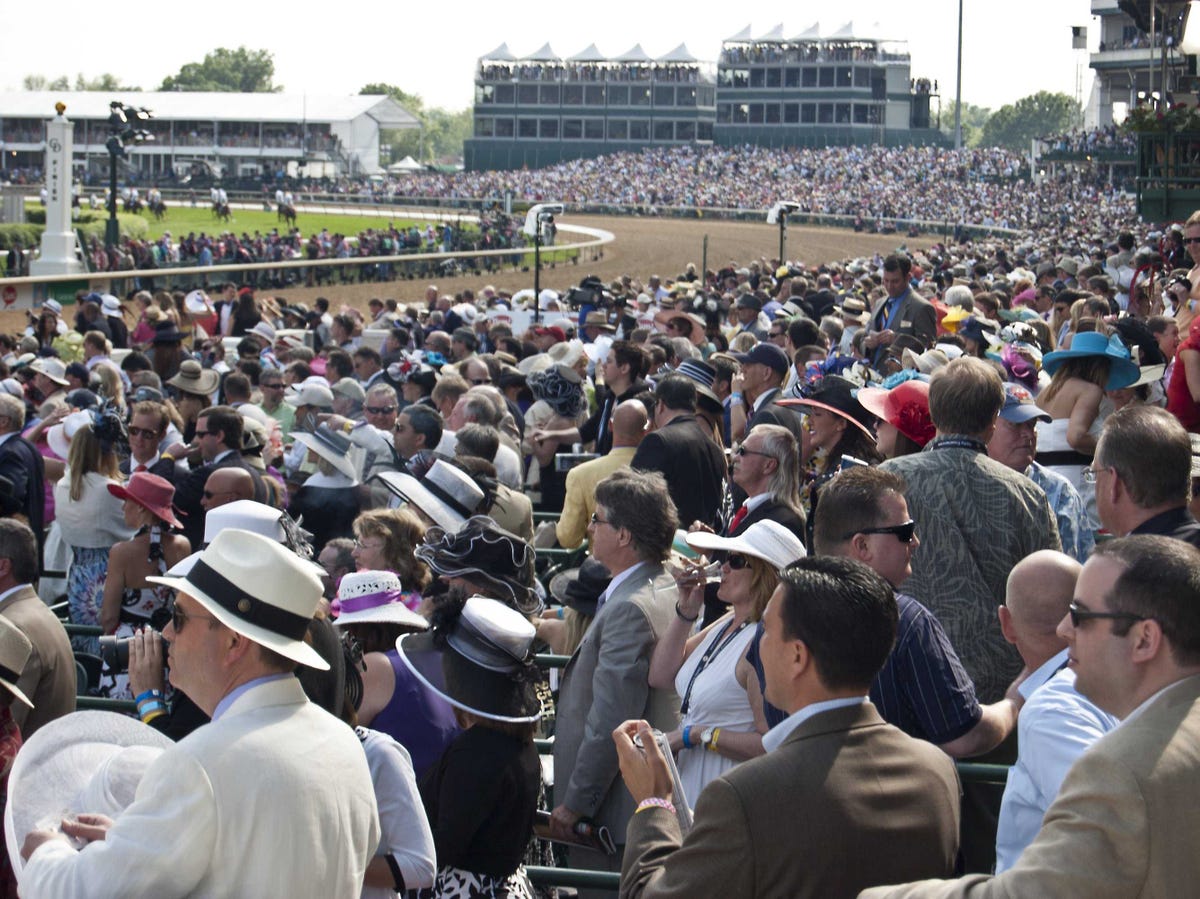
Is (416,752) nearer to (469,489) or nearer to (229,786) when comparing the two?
(229,786)

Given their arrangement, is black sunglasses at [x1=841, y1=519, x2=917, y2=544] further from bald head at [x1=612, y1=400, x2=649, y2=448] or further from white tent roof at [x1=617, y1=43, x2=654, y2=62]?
white tent roof at [x1=617, y1=43, x2=654, y2=62]

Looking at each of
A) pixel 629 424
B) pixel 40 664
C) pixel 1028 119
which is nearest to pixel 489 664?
pixel 40 664

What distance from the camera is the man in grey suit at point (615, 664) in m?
4.37

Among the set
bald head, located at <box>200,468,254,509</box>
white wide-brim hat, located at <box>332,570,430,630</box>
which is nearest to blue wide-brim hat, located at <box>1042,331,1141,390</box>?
white wide-brim hat, located at <box>332,570,430,630</box>

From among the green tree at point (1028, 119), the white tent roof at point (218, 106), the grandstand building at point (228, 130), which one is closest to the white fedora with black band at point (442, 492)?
the grandstand building at point (228, 130)

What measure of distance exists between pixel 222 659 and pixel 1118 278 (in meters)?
16.1

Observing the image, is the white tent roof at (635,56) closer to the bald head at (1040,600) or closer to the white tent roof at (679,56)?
the white tent roof at (679,56)

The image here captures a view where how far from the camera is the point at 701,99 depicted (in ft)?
323

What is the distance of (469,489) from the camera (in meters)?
6.22

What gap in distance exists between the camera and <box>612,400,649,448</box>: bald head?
712cm

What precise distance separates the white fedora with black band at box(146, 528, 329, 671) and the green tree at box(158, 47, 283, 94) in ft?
A: 578

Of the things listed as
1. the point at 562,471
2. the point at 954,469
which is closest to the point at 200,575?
the point at 954,469

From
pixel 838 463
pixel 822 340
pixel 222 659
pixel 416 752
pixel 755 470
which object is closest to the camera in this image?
pixel 222 659

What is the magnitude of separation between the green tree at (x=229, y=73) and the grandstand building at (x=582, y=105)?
256ft
